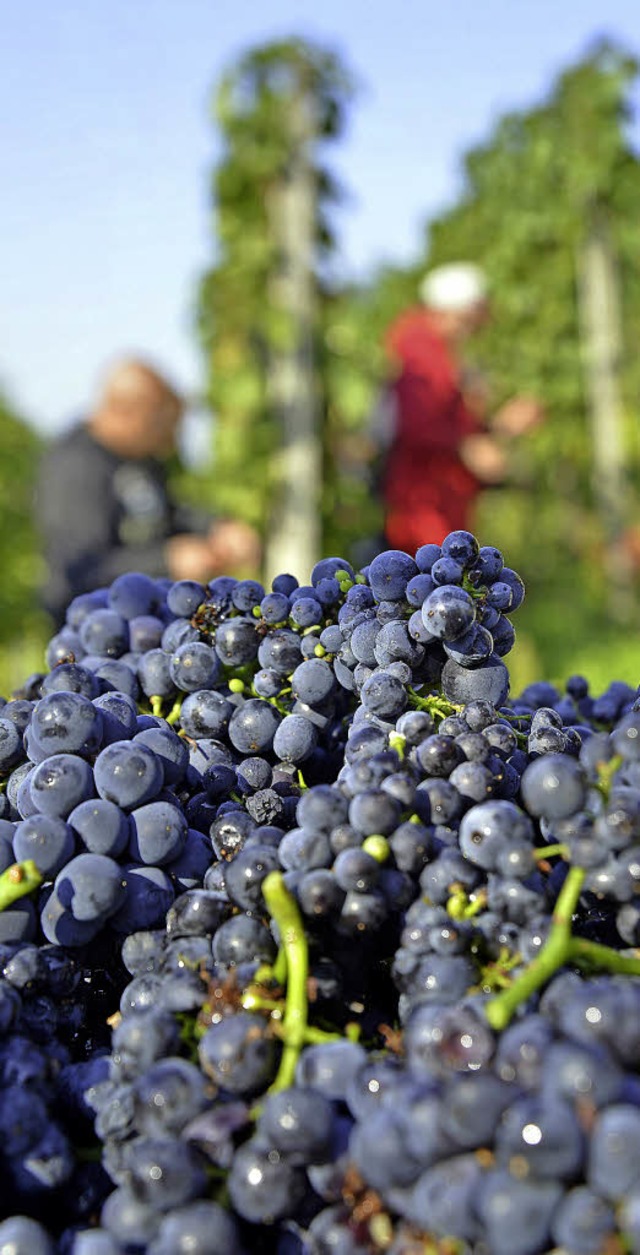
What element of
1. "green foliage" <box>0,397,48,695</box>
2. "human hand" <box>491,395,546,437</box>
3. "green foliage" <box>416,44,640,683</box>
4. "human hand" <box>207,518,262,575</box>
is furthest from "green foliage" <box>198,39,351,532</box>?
"green foliage" <box>0,397,48,695</box>

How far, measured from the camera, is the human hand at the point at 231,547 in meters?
4.64

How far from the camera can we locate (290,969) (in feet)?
2.32

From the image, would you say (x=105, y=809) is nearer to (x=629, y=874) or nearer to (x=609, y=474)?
(x=629, y=874)

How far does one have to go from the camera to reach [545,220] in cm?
867

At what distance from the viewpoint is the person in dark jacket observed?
4.43 meters

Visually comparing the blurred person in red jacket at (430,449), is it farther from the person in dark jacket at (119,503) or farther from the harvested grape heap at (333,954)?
the harvested grape heap at (333,954)

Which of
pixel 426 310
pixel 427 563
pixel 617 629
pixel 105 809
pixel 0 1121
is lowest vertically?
pixel 0 1121

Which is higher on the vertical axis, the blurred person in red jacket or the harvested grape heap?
the blurred person in red jacket

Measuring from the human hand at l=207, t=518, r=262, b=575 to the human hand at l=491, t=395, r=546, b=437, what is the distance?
2.19 metres

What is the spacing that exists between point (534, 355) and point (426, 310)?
2.69 meters

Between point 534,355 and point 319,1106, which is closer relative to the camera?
point 319,1106

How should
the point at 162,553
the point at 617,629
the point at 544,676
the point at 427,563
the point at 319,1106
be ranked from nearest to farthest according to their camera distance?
the point at 319,1106 → the point at 427,563 → the point at 162,553 → the point at 544,676 → the point at 617,629

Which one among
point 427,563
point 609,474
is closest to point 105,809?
point 427,563

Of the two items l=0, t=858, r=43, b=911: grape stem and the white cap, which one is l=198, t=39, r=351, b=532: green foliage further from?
l=0, t=858, r=43, b=911: grape stem
